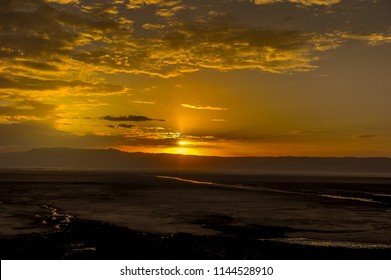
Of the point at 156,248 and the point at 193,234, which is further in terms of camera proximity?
the point at 193,234

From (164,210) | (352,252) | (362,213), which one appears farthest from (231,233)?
(362,213)

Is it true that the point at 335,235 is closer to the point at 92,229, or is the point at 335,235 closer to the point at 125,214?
the point at 92,229

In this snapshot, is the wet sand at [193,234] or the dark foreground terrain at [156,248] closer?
the dark foreground terrain at [156,248]

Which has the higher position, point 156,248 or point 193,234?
point 156,248

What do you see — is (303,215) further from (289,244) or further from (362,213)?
(289,244)

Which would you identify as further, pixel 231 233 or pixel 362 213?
pixel 362 213

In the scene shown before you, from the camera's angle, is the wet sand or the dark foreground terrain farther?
the wet sand

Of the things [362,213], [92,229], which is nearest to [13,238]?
[92,229]
